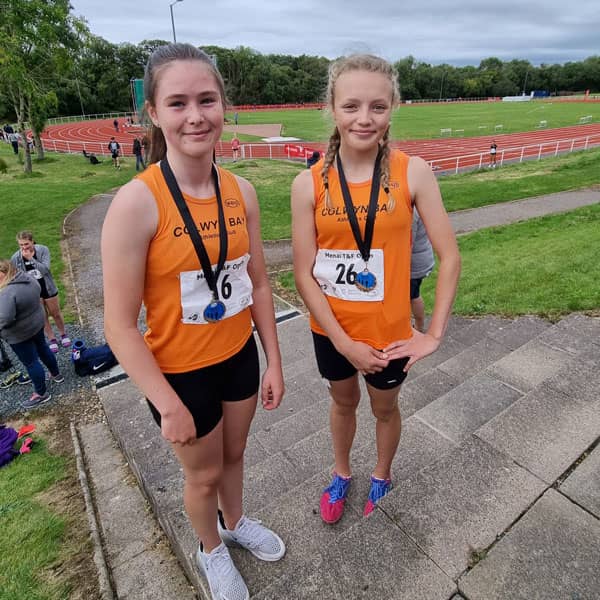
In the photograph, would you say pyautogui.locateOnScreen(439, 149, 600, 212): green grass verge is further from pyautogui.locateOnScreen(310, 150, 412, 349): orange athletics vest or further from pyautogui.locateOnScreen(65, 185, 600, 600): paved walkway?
pyautogui.locateOnScreen(310, 150, 412, 349): orange athletics vest

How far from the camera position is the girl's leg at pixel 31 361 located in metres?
4.53

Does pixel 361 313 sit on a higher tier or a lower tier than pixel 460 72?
lower

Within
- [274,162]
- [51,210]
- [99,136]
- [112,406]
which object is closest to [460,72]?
[99,136]

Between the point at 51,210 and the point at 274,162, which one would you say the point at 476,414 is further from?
the point at 274,162

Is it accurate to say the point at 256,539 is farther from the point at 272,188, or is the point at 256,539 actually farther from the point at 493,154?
the point at 493,154

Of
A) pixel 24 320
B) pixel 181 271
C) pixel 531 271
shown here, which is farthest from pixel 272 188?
pixel 181 271

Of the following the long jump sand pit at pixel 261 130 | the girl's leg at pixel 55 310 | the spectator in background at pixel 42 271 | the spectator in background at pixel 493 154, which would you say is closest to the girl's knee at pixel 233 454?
the spectator in background at pixel 42 271

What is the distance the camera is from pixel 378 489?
7.55 feet

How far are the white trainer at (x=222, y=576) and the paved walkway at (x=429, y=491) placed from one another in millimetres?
120

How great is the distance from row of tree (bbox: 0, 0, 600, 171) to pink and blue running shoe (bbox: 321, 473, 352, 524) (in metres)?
1.90

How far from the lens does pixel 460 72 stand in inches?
3733

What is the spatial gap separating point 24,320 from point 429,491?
4.27m

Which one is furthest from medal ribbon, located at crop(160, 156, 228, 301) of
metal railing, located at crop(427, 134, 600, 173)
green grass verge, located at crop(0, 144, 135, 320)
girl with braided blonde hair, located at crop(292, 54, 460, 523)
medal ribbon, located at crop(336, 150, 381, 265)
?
metal railing, located at crop(427, 134, 600, 173)

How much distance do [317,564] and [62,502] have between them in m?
2.07
